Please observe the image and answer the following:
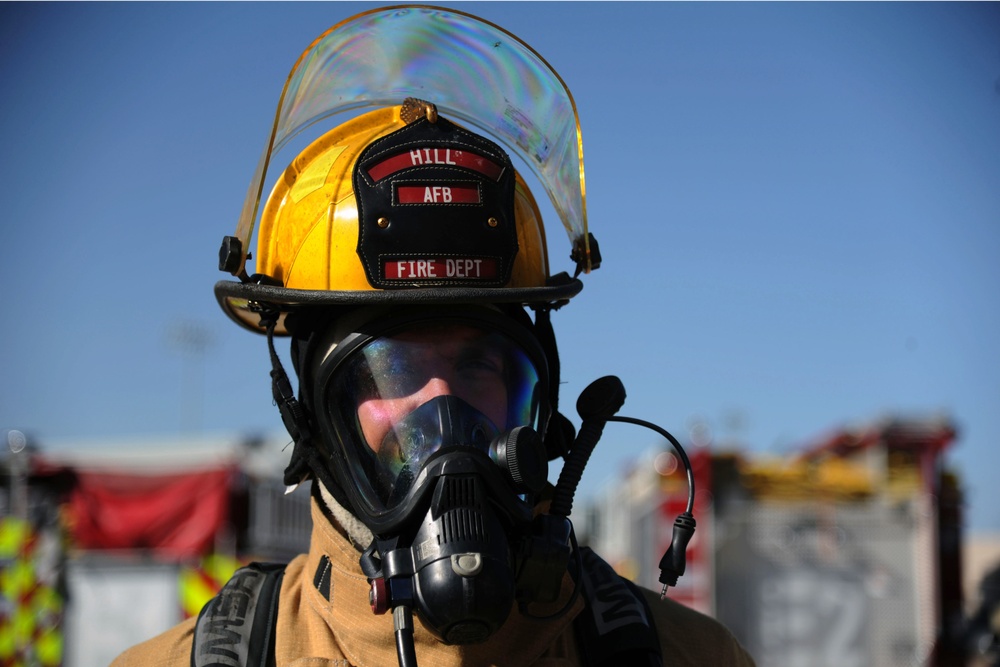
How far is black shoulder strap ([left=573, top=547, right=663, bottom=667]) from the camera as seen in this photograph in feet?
7.63

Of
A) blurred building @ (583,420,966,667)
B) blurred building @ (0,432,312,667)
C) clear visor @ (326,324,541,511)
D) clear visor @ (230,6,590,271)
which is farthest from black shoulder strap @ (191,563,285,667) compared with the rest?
blurred building @ (583,420,966,667)

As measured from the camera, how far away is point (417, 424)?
7.58ft

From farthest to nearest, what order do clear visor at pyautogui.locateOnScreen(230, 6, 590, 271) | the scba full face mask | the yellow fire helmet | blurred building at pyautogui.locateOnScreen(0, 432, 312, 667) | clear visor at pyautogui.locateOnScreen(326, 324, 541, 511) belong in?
1. blurred building at pyautogui.locateOnScreen(0, 432, 312, 667)
2. clear visor at pyautogui.locateOnScreen(230, 6, 590, 271)
3. the yellow fire helmet
4. clear visor at pyautogui.locateOnScreen(326, 324, 541, 511)
5. the scba full face mask

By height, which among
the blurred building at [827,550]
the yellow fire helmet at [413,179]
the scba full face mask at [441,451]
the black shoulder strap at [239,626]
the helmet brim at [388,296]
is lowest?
the blurred building at [827,550]

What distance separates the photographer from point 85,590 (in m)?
10.1

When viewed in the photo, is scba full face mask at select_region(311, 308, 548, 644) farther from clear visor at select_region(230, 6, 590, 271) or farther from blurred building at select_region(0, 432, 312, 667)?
blurred building at select_region(0, 432, 312, 667)

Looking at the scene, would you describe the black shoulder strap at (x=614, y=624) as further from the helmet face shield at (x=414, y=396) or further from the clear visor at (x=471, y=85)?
the clear visor at (x=471, y=85)

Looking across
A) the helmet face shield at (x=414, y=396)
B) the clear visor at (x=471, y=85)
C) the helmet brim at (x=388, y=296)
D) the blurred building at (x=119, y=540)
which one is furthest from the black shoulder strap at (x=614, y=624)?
the blurred building at (x=119, y=540)

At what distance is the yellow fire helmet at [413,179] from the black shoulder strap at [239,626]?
619mm

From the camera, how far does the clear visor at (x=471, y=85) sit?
281 centimetres

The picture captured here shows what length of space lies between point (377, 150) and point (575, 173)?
550mm

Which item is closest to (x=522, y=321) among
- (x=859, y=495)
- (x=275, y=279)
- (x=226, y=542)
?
(x=275, y=279)

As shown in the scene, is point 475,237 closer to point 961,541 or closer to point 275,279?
point 275,279

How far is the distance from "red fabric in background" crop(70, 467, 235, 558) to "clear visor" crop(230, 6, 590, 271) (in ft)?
26.0
